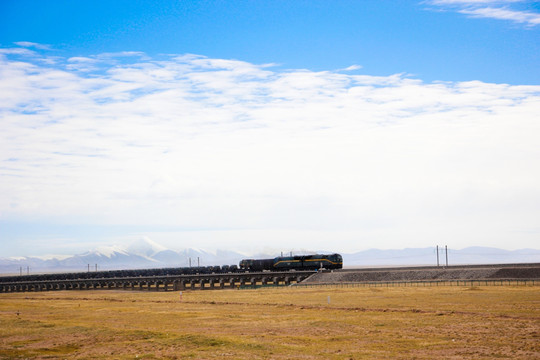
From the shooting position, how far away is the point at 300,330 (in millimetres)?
44625

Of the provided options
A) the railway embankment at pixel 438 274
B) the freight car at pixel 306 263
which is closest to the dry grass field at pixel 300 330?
the railway embankment at pixel 438 274

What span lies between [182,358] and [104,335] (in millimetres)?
13071

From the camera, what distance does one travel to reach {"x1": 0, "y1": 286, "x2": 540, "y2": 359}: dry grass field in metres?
35.2

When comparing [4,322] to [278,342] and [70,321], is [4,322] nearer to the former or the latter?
[70,321]

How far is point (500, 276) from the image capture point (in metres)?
90.1

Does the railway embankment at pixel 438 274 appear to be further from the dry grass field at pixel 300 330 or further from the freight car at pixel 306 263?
the dry grass field at pixel 300 330

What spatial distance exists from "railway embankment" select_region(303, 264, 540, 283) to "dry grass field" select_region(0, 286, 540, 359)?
2125 centimetres

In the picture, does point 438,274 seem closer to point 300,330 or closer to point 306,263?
point 306,263

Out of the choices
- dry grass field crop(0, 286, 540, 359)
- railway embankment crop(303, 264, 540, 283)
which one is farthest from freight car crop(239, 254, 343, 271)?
dry grass field crop(0, 286, 540, 359)

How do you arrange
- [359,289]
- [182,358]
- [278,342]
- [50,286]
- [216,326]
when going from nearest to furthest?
1. [182,358]
2. [278,342]
3. [216,326]
4. [359,289]
5. [50,286]

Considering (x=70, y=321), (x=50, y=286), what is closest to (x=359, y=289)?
(x=70, y=321)

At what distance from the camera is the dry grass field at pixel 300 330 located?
35.2 m

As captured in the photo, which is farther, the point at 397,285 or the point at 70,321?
the point at 397,285

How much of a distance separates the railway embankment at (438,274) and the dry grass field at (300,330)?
21.2 meters
